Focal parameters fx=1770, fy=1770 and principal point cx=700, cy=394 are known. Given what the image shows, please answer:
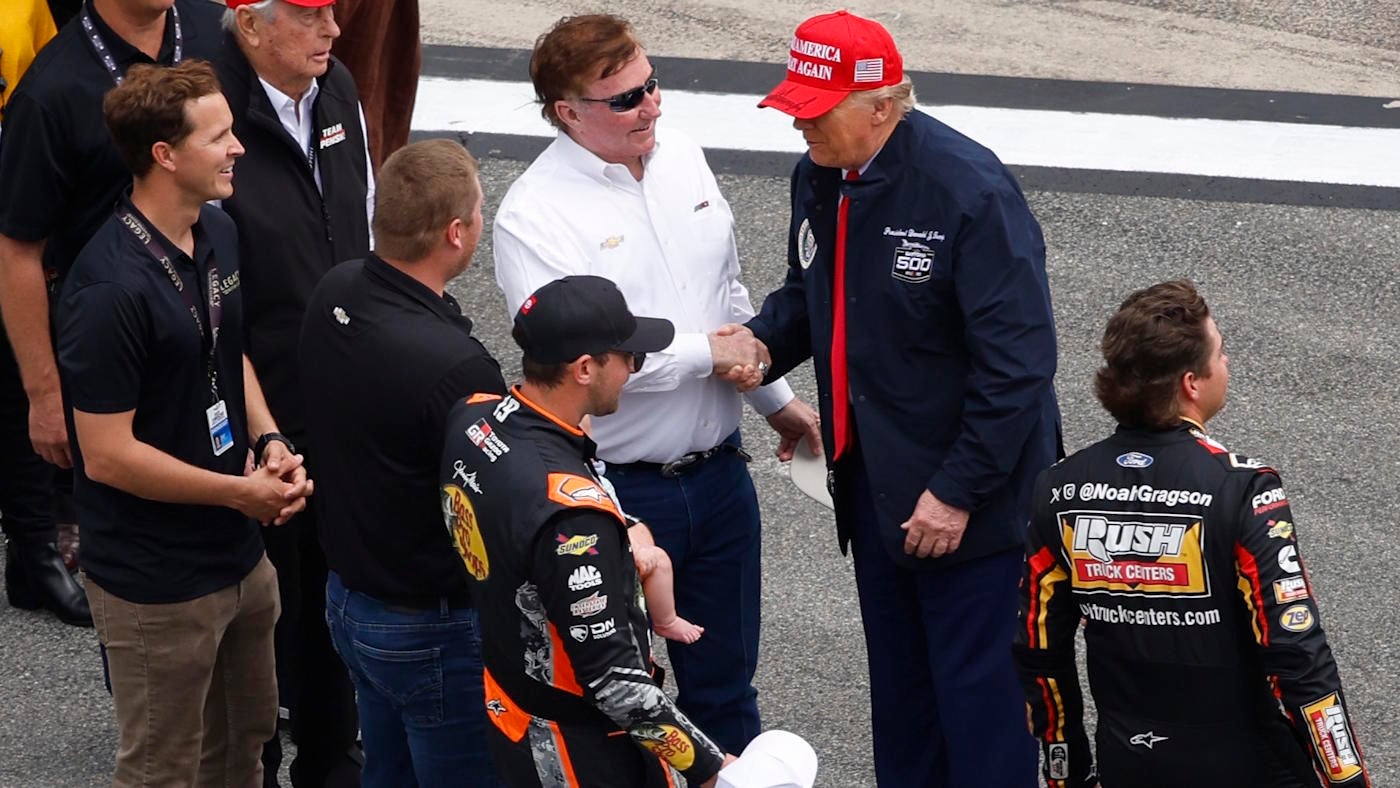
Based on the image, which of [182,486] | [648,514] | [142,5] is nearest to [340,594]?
[182,486]

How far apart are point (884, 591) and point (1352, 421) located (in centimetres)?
285

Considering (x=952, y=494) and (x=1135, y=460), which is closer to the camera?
(x=1135, y=460)

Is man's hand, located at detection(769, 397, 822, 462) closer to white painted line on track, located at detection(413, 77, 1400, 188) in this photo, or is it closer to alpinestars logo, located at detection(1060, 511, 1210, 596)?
alpinestars logo, located at detection(1060, 511, 1210, 596)

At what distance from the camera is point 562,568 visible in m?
3.25

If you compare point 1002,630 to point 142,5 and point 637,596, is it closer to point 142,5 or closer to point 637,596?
point 637,596

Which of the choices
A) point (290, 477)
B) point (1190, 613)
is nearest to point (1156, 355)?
point (1190, 613)

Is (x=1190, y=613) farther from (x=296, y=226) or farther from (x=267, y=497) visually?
(x=296, y=226)

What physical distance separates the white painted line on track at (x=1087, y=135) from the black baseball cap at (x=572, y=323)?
17.7ft

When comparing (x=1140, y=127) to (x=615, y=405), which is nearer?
(x=615, y=405)

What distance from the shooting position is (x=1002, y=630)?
14.2 ft

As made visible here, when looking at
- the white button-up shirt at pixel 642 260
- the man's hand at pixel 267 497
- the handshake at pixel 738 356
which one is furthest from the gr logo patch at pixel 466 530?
the handshake at pixel 738 356

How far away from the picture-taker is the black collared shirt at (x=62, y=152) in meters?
4.55

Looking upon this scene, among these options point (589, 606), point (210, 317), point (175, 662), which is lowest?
point (175, 662)

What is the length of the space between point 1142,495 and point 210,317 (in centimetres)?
213
